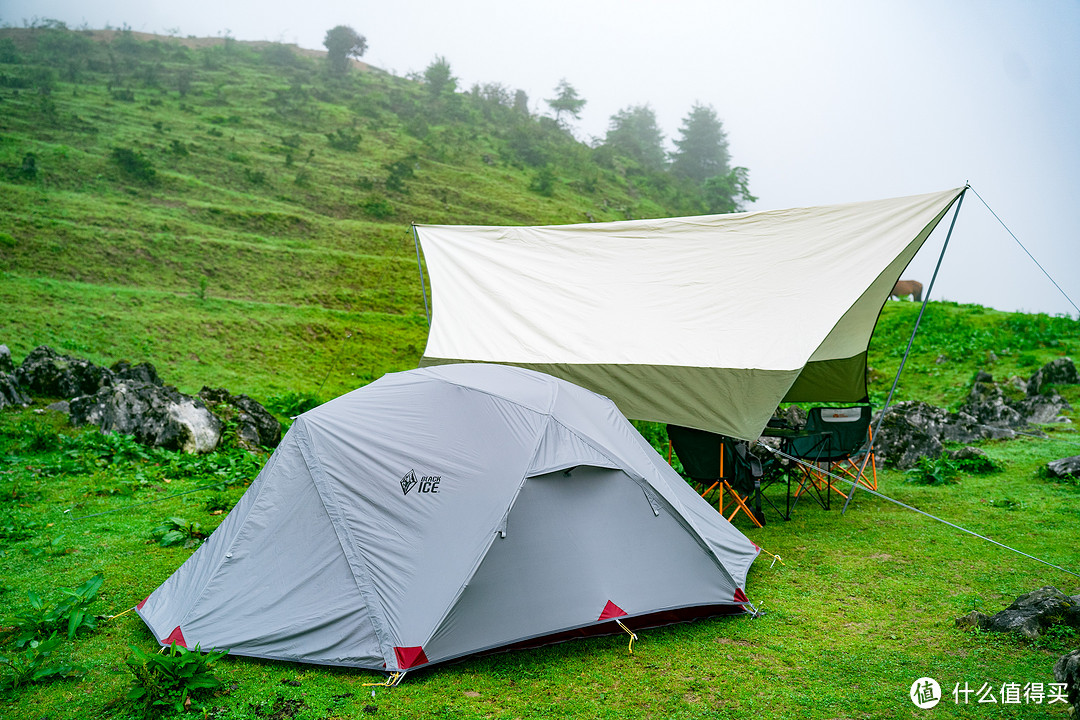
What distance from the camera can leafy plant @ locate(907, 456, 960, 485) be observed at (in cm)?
664

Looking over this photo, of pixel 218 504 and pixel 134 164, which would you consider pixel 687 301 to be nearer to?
pixel 218 504

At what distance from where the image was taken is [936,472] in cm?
671

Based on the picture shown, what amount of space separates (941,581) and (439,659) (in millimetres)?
3103

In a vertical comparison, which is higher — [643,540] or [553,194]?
[553,194]

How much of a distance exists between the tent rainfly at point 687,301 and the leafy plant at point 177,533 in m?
2.30

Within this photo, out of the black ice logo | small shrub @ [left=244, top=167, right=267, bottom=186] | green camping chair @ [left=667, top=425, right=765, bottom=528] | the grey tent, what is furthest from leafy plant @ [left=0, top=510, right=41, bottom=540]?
small shrub @ [left=244, top=167, right=267, bottom=186]

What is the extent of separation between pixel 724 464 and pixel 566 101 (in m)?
47.9

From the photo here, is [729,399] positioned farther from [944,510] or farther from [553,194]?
[553,194]

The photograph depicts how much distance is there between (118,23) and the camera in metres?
39.5

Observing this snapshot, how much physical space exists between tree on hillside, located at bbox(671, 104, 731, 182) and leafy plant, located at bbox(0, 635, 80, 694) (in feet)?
169

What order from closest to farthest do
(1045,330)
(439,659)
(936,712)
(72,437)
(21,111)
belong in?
(936,712)
(439,659)
(72,437)
(1045,330)
(21,111)

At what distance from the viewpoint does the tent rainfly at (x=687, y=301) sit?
4.89m

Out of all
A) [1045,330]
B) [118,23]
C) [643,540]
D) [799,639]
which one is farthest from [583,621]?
[118,23]

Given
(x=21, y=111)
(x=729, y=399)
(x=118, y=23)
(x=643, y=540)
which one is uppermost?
(x=118, y=23)
